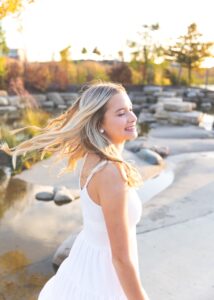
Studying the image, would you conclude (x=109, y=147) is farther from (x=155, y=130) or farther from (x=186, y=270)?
(x=155, y=130)

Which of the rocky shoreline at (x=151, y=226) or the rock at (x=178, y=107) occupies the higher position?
the rocky shoreline at (x=151, y=226)

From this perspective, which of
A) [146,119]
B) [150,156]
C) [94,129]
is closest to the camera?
[94,129]

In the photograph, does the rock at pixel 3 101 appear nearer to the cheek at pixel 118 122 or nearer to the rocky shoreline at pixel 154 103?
the rocky shoreline at pixel 154 103

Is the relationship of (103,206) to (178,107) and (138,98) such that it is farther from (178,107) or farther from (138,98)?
(138,98)

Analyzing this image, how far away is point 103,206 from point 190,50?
2626cm

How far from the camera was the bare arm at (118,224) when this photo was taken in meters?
1.40

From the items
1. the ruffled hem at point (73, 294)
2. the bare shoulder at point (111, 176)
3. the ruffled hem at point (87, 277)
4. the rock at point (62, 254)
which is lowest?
the rock at point (62, 254)

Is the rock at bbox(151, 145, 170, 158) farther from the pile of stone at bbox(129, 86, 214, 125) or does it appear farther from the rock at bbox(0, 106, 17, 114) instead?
the rock at bbox(0, 106, 17, 114)

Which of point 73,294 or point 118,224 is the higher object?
point 118,224

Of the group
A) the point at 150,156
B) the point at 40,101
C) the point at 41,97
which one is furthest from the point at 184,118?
the point at 41,97

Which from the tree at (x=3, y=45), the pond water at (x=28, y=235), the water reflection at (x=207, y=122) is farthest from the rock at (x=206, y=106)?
the pond water at (x=28, y=235)

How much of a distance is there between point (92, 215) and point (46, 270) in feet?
8.79

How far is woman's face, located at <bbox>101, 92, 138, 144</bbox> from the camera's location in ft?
5.20

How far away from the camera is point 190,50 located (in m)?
Result: 26.4
